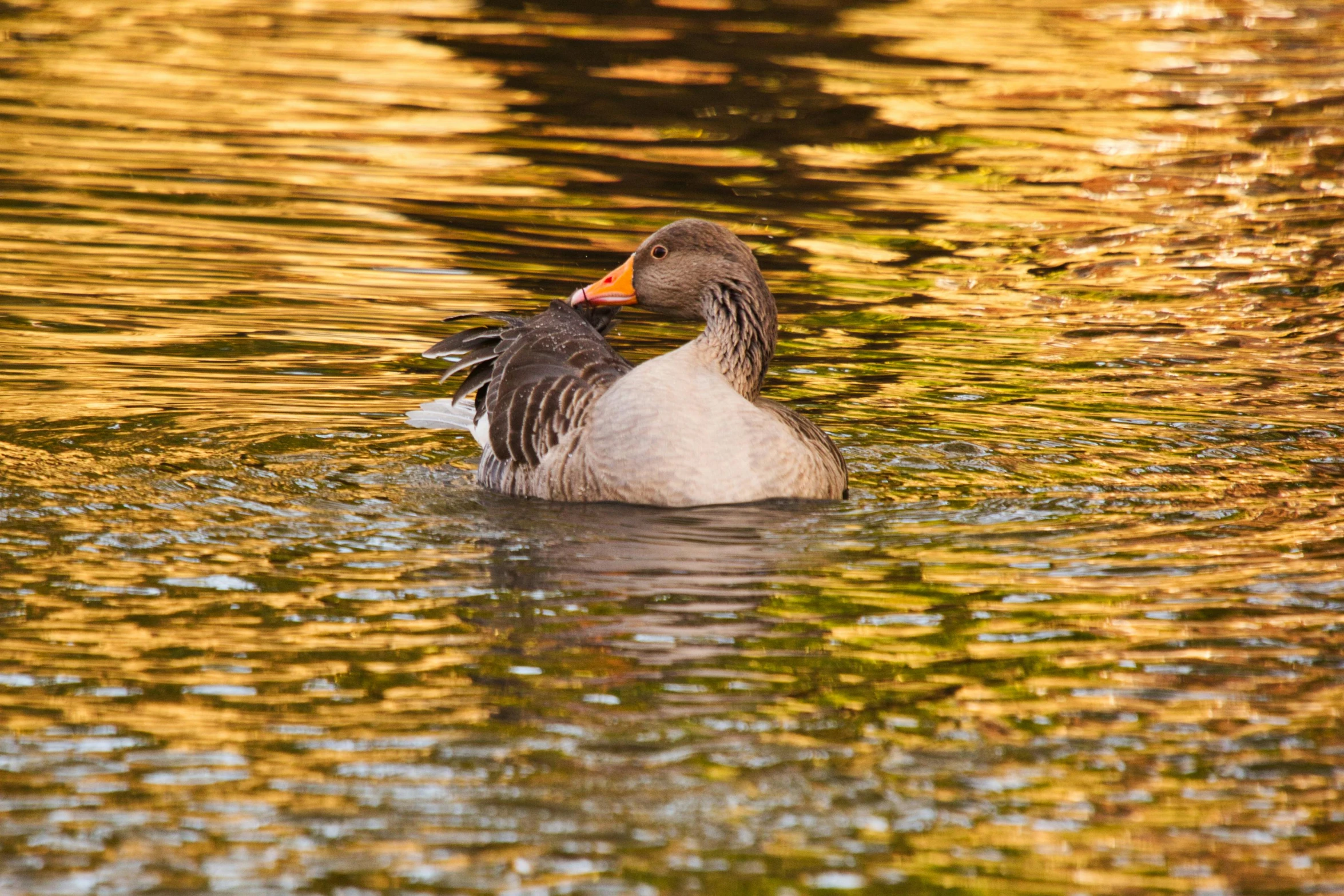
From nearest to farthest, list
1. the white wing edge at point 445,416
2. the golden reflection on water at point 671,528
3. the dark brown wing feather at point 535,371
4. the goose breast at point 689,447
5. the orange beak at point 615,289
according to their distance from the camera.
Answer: the golden reflection on water at point 671,528
the goose breast at point 689,447
the dark brown wing feather at point 535,371
the orange beak at point 615,289
the white wing edge at point 445,416

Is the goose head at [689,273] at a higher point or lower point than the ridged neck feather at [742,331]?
higher

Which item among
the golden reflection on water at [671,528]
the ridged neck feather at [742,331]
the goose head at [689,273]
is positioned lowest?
the golden reflection on water at [671,528]

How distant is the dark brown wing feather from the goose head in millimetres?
411

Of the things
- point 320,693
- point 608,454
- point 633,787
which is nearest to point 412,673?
point 320,693

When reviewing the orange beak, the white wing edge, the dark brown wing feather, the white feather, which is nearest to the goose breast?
the dark brown wing feather

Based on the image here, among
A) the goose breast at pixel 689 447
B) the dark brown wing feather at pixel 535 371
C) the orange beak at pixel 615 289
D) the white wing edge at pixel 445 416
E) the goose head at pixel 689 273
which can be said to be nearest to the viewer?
the goose breast at pixel 689 447

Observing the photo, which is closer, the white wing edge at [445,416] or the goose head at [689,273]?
the goose head at [689,273]

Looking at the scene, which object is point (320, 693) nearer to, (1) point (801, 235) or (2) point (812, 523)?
(2) point (812, 523)

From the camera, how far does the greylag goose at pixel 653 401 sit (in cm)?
858

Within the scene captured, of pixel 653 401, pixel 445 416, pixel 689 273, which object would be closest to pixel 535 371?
pixel 689 273

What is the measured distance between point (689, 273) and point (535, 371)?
99cm

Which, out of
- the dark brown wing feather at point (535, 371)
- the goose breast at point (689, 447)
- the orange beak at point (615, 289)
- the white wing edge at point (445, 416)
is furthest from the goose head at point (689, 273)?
the white wing edge at point (445, 416)

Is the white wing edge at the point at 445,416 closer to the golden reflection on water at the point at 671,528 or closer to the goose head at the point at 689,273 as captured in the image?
the golden reflection on water at the point at 671,528

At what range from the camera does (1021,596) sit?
294 inches
